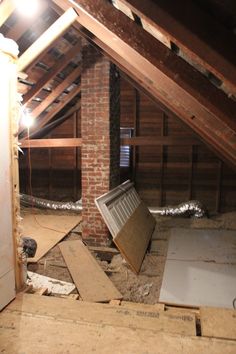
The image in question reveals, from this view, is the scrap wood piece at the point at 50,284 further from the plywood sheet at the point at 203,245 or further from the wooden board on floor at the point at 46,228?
the plywood sheet at the point at 203,245

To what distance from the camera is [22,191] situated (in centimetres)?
667

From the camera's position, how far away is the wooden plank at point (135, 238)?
305 centimetres

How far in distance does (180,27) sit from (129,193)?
12.1 feet

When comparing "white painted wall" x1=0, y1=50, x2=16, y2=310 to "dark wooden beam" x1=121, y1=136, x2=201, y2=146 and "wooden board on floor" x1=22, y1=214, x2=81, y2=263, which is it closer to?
"wooden board on floor" x1=22, y1=214, x2=81, y2=263

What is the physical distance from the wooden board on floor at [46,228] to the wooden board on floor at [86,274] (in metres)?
0.23

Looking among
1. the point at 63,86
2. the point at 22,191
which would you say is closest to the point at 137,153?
the point at 63,86

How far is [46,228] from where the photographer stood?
4.45 m

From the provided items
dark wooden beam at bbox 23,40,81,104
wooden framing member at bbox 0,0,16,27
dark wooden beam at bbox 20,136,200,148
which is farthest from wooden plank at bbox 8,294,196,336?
dark wooden beam at bbox 23,40,81,104

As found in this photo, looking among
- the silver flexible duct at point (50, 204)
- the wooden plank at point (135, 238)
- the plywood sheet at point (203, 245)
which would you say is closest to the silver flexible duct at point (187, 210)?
the plywood sheet at point (203, 245)

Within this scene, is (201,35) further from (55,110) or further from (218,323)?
(55,110)

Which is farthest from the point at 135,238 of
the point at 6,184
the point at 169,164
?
the point at 169,164

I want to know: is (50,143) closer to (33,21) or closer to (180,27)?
(33,21)

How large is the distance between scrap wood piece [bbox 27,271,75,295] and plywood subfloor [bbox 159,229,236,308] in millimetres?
924

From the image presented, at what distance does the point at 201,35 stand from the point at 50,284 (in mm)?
2700
